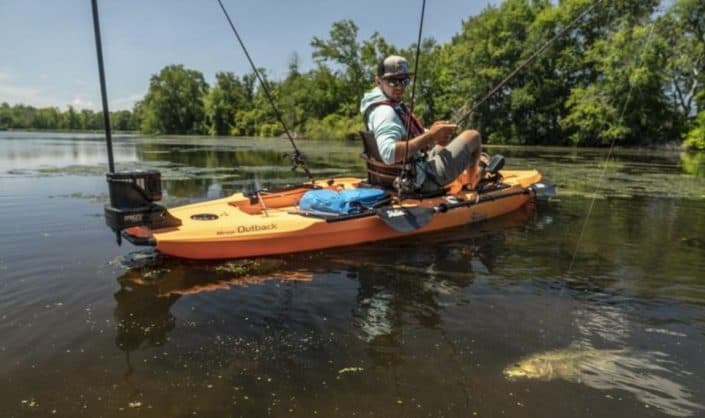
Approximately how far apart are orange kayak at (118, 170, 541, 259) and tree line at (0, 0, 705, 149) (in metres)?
17.7

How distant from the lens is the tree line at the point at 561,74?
32.1 metres

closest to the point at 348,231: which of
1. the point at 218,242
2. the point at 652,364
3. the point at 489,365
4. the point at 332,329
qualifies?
the point at 218,242

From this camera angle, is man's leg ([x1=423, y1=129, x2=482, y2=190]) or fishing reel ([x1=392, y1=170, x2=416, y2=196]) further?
man's leg ([x1=423, y1=129, x2=482, y2=190])

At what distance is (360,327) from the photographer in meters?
3.55

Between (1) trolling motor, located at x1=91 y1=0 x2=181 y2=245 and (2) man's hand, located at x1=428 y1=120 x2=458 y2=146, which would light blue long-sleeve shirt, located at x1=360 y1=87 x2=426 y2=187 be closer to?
(2) man's hand, located at x1=428 y1=120 x2=458 y2=146

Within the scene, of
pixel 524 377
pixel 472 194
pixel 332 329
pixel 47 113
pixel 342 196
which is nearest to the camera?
pixel 524 377

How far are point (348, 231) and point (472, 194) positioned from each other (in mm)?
2283

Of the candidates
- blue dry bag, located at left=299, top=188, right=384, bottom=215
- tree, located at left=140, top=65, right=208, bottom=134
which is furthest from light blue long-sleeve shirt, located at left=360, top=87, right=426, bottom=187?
tree, located at left=140, top=65, right=208, bottom=134

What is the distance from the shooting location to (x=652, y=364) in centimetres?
301

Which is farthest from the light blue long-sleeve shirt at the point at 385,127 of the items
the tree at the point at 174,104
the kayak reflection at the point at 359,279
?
the tree at the point at 174,104

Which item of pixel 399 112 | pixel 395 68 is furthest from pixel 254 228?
pixel 395 68

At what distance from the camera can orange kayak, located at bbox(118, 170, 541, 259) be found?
188 inches

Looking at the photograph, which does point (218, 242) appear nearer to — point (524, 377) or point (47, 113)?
point (524, 377)

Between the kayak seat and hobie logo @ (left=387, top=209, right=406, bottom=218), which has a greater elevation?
the kayak seat
